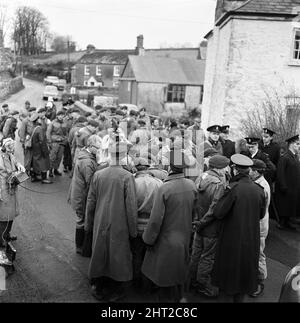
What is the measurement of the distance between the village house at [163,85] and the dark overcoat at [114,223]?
124 ft

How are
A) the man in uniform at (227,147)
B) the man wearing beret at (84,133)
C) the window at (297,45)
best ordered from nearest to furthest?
1. the man wearing beret at (84,133)
2. the man in uniform at (227,147)
3. the window at (297,45)

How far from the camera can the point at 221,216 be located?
452 centimetres

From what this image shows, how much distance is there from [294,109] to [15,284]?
32.0 ft

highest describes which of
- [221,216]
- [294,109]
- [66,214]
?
[294,109]

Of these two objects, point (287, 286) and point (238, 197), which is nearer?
point (287, 286)

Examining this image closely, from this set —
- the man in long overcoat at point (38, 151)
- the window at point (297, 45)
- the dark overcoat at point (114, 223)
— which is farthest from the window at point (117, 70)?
the dark overcoat at point (114, 223)

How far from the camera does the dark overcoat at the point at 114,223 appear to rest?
4633 mm

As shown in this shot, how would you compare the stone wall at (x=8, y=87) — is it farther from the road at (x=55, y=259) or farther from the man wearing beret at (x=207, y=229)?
the man wearing beret at (x=207, y=229)

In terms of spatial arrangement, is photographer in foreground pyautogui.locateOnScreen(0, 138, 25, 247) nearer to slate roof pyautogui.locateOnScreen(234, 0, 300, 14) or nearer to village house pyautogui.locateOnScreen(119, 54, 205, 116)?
slate roof pyautogui.locateOnScreen(234, 0, 300, 14)

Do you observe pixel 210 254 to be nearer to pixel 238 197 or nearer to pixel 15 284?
pixel 238 197

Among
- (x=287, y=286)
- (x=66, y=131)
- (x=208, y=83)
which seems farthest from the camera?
(x=208, y=83)

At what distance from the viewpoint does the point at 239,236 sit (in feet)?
14.7

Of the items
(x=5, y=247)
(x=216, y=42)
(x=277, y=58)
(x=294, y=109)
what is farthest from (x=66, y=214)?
(x=216, y=42)

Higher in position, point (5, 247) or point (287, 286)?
point (287, 286)
